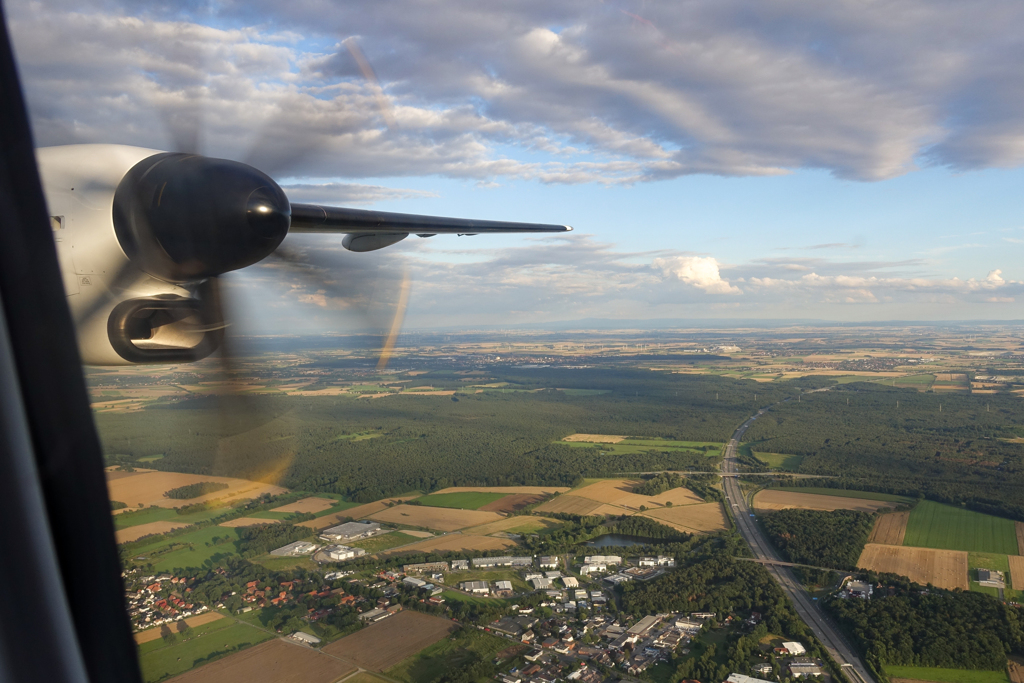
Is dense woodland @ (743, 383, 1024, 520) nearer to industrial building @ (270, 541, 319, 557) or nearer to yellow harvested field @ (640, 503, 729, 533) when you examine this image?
yellow harvested field @ (640, 503, 729, 533)

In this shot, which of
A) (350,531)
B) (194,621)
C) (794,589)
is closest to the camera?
(194,621)

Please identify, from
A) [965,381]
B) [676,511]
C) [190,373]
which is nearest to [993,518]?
[676,511]

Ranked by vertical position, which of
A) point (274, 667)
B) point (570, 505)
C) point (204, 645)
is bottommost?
point (570, 505)

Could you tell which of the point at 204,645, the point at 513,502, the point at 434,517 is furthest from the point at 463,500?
the point at 204,645

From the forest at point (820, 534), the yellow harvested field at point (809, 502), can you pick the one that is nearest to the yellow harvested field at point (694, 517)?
the forest at point (820, 534)

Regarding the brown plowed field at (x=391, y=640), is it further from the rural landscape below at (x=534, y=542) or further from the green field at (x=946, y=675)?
the green field at (x=946, y=675)

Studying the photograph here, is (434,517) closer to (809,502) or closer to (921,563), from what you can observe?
(809,502)

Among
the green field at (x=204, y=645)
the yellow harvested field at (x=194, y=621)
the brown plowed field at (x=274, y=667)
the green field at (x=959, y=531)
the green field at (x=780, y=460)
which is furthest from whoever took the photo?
the green field at (x=780, y=460)
